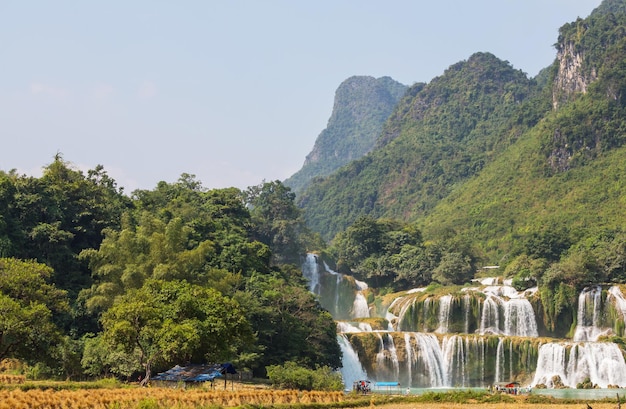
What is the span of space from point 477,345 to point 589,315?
35.6 feet

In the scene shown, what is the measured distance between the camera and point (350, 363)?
2061 inches

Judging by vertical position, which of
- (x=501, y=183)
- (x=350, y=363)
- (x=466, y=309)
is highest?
(x=501, y=183)

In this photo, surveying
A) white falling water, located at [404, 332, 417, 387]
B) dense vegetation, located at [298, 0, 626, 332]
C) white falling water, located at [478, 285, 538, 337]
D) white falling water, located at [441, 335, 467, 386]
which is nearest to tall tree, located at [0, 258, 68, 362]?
white falling water, located at [404, 332, 417, 387]

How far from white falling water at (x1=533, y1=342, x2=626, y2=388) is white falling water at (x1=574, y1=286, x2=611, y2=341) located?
7410 millimetres

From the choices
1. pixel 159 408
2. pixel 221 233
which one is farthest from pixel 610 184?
pixel 159 408

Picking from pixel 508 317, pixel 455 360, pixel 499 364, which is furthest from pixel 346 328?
pixel 508 317

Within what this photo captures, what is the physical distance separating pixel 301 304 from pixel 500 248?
46279mm

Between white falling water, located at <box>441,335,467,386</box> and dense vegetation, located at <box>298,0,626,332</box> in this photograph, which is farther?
dense vegetation, located at <box>298,0,626,332</box>

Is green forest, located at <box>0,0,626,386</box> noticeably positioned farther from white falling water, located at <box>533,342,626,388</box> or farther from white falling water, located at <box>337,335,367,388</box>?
white falling water, located at <box>533,342,626,388</box>

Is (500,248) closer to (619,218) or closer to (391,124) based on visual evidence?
(619,218)

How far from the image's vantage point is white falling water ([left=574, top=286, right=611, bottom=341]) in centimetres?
5659

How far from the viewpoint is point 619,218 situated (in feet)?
262

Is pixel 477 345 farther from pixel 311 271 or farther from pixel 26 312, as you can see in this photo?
pixel 311 271

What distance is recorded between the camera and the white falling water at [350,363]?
170 ft
